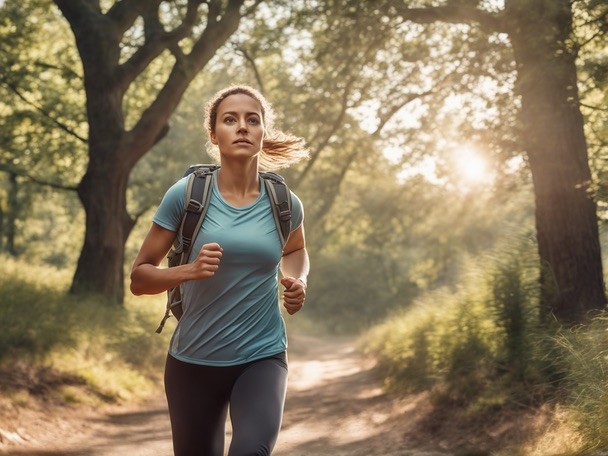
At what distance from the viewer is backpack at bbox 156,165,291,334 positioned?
11.5 feet

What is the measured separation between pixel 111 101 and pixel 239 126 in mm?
13045

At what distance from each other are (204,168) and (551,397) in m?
5.05

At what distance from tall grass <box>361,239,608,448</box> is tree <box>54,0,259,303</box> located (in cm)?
685

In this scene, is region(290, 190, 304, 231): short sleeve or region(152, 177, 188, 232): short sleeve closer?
region(152, 177, 188, 232): short sleeve

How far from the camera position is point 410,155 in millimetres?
15781

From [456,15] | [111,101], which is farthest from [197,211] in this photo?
[111,101]

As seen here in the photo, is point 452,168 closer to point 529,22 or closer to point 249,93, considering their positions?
point 529,22

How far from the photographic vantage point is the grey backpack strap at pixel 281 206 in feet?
12.0

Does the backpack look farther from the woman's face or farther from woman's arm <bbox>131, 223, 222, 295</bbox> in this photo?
the woman's face

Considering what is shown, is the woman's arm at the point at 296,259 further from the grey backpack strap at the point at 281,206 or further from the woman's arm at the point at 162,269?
the woman's arm at the point at 162,269

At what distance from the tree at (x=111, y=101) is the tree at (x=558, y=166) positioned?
746 cm

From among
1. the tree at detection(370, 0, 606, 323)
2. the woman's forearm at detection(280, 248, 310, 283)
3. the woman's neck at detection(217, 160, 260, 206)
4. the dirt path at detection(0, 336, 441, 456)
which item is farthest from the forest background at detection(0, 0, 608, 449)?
the woman's neck at detection(217, 160, 260, 206)

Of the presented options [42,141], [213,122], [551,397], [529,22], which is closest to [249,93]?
[213,122]

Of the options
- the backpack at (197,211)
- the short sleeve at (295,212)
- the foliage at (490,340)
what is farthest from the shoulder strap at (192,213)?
the foliage at (490,340)
